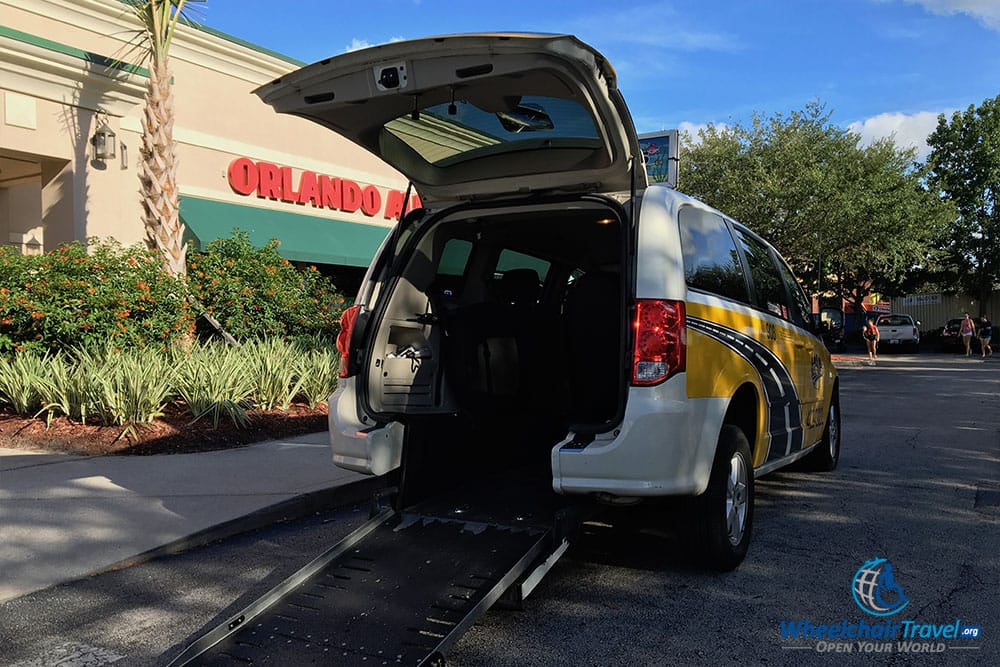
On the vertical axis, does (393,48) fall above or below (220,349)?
above

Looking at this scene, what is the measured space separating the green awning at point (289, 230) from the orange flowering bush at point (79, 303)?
4498 millimetres

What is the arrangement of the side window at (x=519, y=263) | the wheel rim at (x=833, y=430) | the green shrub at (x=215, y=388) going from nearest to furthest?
the side window at (x=519, y=263) → the wheel rim at (x=833, y=430) → the green shrub at (x=215, y=388)

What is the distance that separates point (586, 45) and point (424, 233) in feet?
5.72

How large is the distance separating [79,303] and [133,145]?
602 centimetres

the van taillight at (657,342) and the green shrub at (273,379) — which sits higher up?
the van taillight at (657,342)

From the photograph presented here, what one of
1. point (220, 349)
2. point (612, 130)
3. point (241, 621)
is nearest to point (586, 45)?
point (612, 130)

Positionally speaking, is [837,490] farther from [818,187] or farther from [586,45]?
[818,187]

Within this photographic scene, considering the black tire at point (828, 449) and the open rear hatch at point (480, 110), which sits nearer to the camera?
the open rear hatch at point (480, 110)

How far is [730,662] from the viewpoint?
3271mm

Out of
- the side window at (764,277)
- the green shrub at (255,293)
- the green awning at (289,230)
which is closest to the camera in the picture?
the side window at (764,277)

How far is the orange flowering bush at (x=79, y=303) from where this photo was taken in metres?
8.94

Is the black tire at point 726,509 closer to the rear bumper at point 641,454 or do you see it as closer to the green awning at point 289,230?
the rear bumper at point 641,454

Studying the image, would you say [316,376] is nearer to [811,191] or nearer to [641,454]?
[641,454]

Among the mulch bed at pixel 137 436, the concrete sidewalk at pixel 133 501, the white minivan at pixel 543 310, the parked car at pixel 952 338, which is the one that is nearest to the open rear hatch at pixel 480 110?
the white minivan at pixel 543 310
